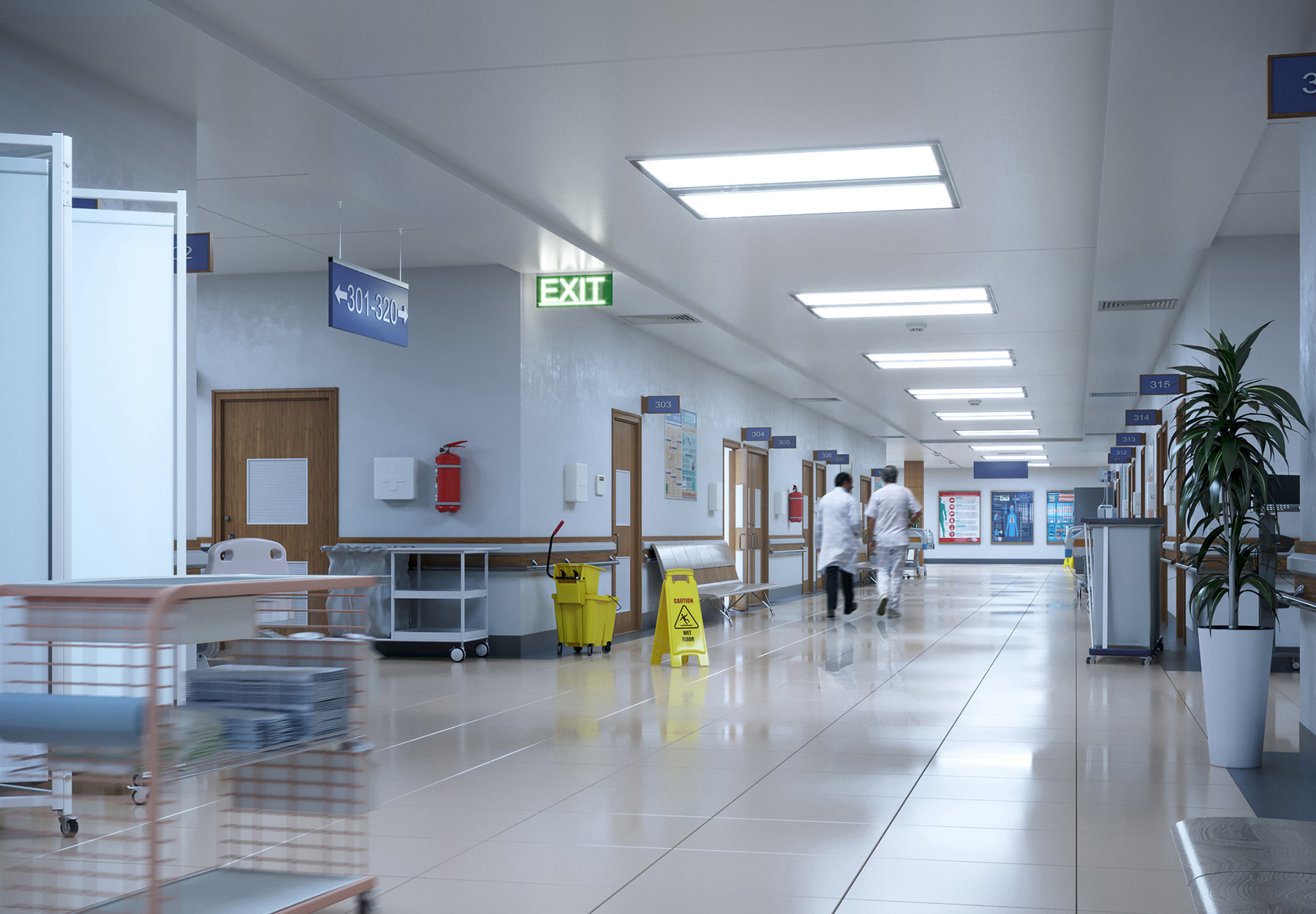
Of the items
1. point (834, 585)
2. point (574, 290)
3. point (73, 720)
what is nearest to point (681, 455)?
point (834, 585)

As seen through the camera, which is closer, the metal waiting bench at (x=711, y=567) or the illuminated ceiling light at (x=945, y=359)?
the metal waiting bench at (x=711, y=567)

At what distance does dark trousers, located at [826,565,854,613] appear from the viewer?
1284 centimetres

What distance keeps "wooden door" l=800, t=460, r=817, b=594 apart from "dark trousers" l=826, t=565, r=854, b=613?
19.0ft

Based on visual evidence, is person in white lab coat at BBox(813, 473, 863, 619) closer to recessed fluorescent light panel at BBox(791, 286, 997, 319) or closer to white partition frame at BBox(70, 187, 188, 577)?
recessed fluorescent light panel at BBox(791, 286, 997, 319)

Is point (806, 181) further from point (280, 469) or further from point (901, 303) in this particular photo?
point (280, 469)

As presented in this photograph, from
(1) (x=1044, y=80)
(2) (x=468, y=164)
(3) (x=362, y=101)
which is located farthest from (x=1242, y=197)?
(3) (x=362, y=101)

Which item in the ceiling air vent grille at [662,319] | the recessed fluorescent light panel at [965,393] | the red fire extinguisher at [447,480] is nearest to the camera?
the red fire extinguisher at [447,480]

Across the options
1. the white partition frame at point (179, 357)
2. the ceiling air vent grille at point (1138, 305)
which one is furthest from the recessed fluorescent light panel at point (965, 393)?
the white partition frame at point (179, 357)

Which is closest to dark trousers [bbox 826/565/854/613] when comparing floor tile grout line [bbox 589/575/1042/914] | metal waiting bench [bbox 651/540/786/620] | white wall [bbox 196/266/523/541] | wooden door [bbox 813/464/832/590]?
metal waiting bench [bbox 651/540/786/620]

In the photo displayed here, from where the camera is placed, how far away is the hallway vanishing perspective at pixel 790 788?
128 inches

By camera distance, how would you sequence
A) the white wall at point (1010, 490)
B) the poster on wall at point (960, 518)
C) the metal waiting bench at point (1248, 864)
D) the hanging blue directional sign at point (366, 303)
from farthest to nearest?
the poster on wall at point (960, 518) < the white wall at point (1010, 490) < the hanging blue directional sign at point (366, 303) < the metal waiting bench at point (1248, 864)

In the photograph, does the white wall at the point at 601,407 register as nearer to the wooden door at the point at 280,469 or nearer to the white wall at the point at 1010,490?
the wooden door at the point at 280,469

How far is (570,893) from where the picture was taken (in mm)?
3209

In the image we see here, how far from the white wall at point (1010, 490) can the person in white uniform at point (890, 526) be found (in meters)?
22.9
